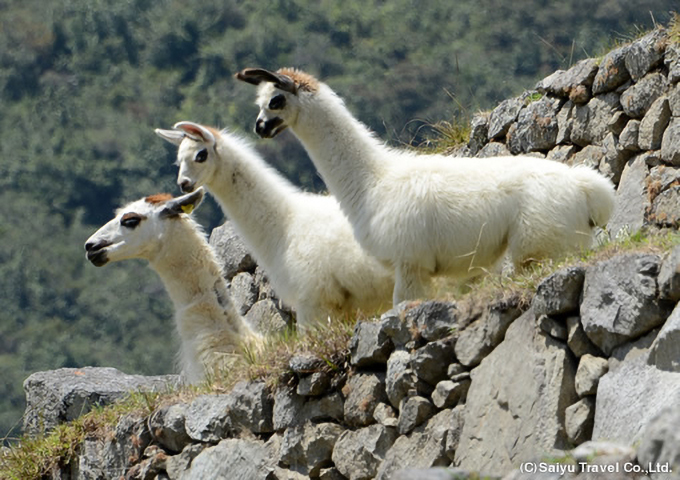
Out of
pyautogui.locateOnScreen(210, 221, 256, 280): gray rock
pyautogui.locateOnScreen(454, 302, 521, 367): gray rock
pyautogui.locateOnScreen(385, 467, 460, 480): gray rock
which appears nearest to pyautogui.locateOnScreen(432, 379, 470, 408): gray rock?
pyautogui.locateOnScreen(454, 302, 521, 367): gray rock

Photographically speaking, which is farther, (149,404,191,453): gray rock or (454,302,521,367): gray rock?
(149,404,191,453): gray rock

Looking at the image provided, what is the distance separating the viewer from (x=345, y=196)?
9.76 m

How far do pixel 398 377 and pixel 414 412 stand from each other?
0.87 feet

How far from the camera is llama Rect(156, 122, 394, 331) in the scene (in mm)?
10414

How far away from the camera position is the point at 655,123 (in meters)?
10.7

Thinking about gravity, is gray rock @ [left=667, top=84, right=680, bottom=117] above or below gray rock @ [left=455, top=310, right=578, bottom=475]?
above

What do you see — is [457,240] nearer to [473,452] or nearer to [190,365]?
[473,452]

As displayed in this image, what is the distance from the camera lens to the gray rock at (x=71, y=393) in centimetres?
1202

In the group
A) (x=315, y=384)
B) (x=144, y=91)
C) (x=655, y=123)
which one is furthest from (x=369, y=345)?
(x=144, y=91)

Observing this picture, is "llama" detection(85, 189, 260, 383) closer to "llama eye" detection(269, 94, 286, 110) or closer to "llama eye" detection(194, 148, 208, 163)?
"llama eye" detection(194, 148, 208, 163)

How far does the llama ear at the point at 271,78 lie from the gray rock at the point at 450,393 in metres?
3.23

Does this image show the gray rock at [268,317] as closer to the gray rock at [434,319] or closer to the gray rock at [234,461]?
the gray rock at [234,461]

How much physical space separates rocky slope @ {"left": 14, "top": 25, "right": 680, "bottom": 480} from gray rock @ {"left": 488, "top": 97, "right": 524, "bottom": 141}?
0.30 m

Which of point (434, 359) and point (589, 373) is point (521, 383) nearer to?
point (589, 373)
